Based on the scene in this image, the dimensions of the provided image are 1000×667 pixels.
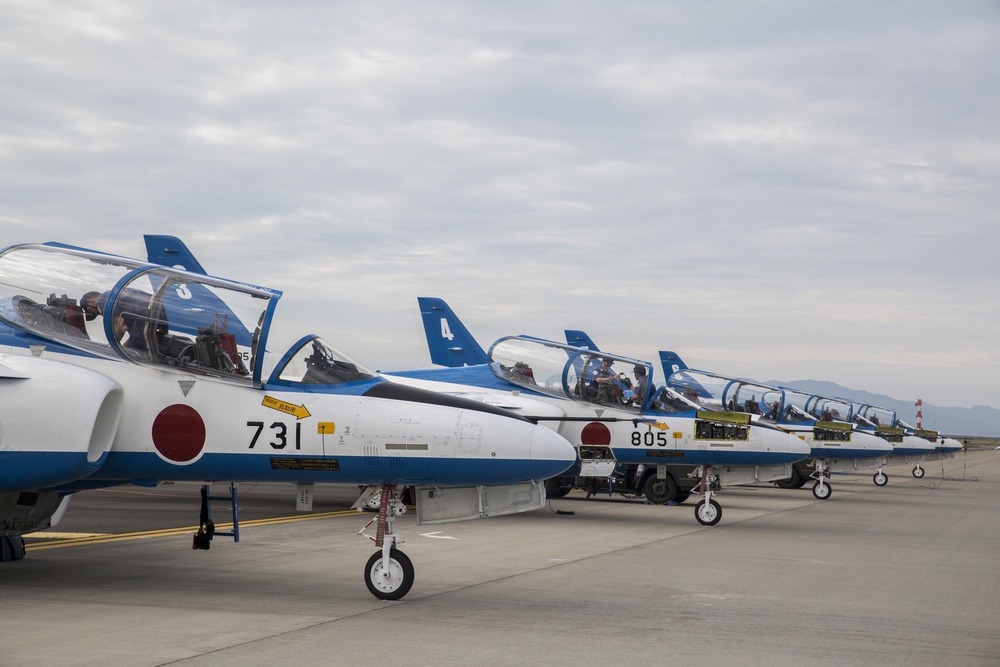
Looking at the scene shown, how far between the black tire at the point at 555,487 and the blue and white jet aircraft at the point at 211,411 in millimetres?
11954

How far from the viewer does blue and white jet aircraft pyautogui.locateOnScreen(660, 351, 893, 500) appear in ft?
80.6

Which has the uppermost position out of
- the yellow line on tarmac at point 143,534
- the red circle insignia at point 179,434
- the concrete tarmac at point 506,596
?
the red circle insignia at point 179,434

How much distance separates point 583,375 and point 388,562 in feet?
33.5

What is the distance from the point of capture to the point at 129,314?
9.08 meters

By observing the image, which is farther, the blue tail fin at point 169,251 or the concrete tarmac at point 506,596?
the blue tail fin at point 169,251

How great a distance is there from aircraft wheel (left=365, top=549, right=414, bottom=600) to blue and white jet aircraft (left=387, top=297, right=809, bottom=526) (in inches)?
337

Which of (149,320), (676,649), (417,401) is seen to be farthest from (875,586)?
(149,320)

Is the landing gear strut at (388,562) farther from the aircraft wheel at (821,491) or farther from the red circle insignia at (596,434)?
the aircraft wheel at (821,491)

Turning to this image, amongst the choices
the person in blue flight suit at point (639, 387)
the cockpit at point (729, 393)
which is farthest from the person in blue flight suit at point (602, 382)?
the cockpit at point (729, 393)

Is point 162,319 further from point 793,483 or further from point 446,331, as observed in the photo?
point 793,483

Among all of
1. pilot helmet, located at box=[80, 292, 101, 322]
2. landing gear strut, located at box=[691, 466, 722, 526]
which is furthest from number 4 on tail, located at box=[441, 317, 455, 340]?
pilot helmet, located at box=[80, 292, 101, 322]

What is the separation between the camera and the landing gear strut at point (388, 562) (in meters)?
8.66

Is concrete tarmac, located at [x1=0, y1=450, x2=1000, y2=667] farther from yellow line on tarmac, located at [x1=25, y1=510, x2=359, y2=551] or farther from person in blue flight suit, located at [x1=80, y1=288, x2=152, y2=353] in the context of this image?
person in blue flight suit, located at [x1=80, y1=288, x2=152, y2=353]

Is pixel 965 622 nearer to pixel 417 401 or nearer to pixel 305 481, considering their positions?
pixel 417 401
